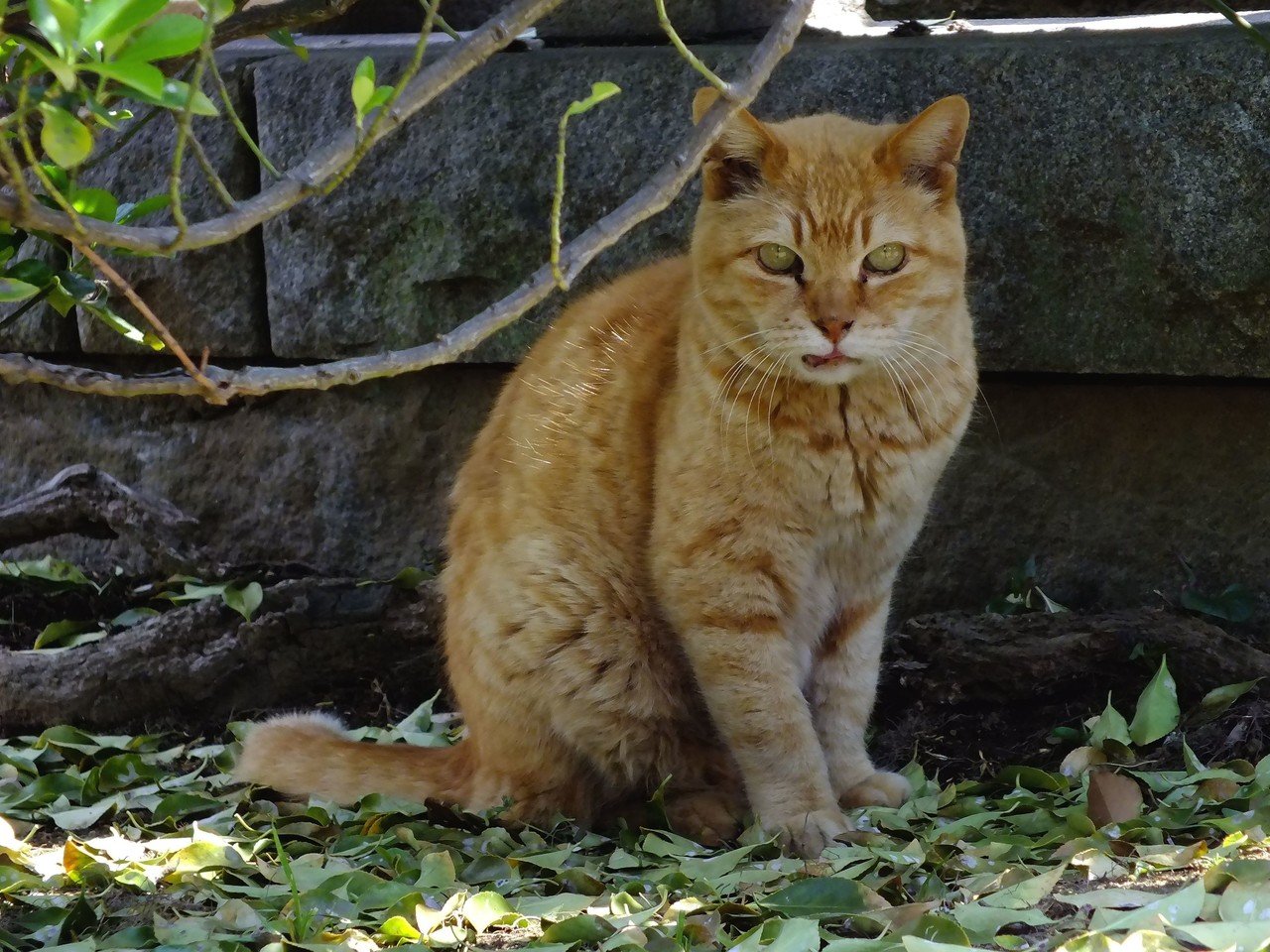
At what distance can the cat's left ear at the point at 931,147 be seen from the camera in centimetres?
261

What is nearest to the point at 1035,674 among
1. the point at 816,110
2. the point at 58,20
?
the point at 816,110

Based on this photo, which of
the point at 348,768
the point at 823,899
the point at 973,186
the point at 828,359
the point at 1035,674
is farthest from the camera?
the point at 973,186

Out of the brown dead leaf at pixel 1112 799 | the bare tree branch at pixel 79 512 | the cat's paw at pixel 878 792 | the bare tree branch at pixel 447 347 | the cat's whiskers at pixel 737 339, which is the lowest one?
the cat's paw at pixel 878 792

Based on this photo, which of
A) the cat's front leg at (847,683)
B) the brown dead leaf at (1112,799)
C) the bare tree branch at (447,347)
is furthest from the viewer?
the cat's front leg at (847,683)

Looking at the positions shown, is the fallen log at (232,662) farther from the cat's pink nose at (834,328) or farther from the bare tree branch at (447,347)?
the bare tree branch at (447,347)

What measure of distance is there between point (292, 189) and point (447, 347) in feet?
0.93

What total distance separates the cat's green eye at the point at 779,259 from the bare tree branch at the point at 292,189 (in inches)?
41.3

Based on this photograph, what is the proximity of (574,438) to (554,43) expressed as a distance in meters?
1.35

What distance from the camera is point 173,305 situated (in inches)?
152

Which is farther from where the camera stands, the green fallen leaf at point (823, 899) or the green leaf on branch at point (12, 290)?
the green fallen leaf at point (823, 899)

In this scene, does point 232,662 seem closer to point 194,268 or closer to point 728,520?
point 194,268

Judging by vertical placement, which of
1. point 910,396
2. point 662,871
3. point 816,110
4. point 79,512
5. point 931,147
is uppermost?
point 816,110

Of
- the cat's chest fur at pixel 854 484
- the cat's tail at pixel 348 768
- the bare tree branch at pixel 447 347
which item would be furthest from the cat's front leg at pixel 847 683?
the bare tree branch at pixel 447 347

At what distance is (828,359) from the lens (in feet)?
8.52
